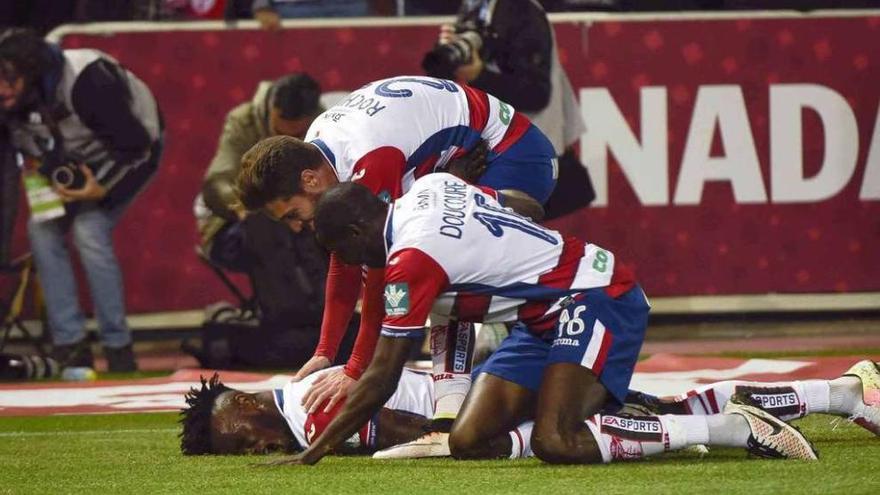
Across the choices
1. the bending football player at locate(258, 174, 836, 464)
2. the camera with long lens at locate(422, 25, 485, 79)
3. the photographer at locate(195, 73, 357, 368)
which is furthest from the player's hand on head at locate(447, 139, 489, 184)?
the photographer at locate(195, 73, 357, 368)

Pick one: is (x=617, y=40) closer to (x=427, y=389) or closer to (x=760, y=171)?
(x=760, y=171)

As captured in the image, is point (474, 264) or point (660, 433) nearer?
point (474, 264)

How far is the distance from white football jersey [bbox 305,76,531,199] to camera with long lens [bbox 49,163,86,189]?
151 inches

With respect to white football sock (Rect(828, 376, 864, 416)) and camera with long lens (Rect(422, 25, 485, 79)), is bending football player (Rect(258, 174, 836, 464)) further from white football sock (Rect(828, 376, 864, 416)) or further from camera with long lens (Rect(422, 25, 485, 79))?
camera with long lens (Rect(422, 25, 485, 79))

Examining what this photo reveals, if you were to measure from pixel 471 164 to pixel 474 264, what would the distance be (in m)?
1.14

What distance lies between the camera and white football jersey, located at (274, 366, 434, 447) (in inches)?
275

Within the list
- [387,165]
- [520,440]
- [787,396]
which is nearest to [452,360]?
[520,440]

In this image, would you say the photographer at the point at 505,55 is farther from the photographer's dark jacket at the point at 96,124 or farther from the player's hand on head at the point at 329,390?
the player's hand on head at the point at 329,390

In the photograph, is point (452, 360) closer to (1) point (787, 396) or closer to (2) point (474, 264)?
(2) point (474, 264)

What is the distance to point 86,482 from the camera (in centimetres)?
651

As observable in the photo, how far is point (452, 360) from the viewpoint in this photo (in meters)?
7.13

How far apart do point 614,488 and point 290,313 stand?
192 inches

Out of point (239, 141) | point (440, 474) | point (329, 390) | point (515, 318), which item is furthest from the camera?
point (239, 141)

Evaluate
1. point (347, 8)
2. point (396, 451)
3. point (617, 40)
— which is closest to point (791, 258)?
point (617, 40)
